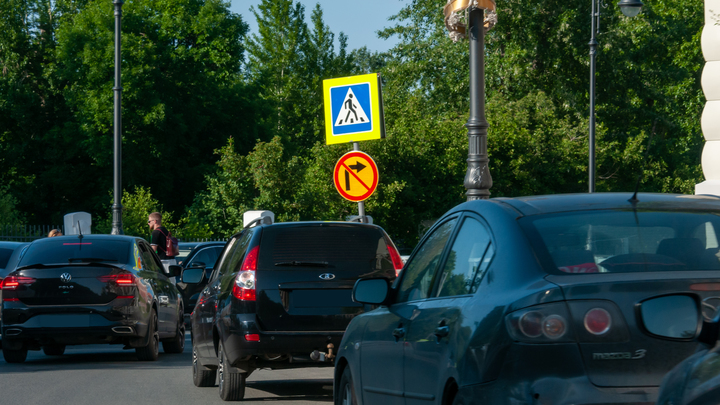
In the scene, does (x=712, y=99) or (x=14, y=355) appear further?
(x=712, y=99)

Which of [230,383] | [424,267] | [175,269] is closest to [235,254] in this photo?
[230,383]

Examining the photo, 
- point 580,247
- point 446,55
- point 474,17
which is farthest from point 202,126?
point 580,247

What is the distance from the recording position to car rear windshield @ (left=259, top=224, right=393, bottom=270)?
934cm

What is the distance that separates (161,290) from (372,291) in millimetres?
9188

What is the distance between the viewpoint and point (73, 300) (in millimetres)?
12719

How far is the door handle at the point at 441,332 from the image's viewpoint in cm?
429

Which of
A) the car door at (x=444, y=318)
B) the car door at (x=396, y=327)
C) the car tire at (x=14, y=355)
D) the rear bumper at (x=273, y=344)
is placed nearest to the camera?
the car door at (x=444, y=318)

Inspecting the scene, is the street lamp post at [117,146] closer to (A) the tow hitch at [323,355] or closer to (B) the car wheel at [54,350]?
(B) the car wheel at [54,350]

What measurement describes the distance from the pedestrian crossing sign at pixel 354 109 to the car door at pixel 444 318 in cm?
1067

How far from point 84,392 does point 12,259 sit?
6.29 meters

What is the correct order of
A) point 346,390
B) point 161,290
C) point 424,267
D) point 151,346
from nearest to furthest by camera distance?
point 424,267 < point 346,390 < point 151,346 < point 161,290

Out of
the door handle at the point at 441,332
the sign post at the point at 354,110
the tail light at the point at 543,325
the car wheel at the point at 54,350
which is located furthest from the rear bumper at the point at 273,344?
the car wheel at the point at 54,350

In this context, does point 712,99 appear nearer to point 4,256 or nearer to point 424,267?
point 4,256

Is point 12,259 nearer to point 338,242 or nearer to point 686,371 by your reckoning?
point 338,242
